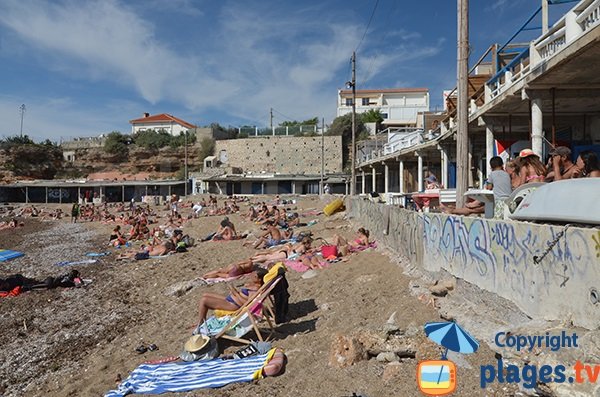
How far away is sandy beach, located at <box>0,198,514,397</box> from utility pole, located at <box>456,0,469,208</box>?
6.11 feet

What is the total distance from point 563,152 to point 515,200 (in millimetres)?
1087

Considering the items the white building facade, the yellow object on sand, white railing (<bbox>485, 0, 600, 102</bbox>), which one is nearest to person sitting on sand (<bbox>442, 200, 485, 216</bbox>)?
white railing (<bbox>485, 0, 600, 102</bbox>)

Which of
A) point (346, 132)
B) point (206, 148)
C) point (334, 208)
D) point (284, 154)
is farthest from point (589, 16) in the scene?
point (206, 148)

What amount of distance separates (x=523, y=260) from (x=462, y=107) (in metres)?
3.98

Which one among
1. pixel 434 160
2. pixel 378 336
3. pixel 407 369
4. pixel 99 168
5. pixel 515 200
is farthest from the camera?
pixel 99 168

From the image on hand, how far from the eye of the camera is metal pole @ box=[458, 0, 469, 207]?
7.04 m

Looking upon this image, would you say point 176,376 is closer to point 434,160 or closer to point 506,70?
point 506,70

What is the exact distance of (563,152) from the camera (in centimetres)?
A: 531

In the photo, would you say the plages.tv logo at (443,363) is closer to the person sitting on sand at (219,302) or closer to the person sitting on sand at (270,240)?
the person sitting on sand at (219,302)

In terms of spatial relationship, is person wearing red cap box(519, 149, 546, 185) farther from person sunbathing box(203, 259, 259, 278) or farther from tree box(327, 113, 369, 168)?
tree box(327, 113, 369, 168)

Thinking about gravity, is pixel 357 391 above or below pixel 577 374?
below

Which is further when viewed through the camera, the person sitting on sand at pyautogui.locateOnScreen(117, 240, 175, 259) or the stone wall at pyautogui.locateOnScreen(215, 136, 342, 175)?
the stone wall at pyautogui.locateOnScreen(215, 136, 342, 175)

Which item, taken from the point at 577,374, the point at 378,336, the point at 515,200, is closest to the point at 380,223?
the point at 515,200

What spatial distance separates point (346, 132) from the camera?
45.8 metres
